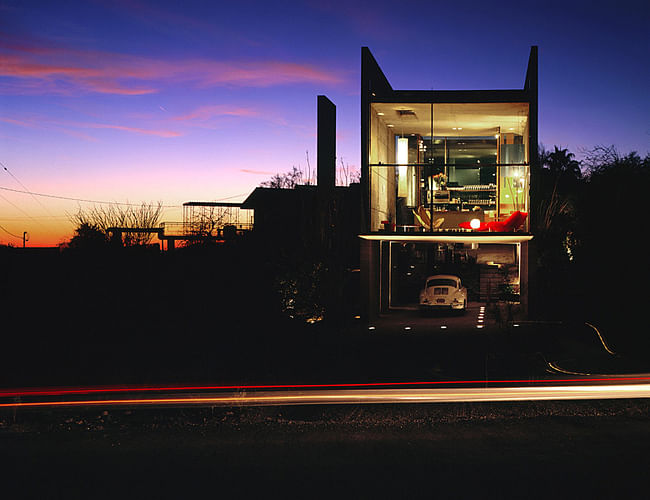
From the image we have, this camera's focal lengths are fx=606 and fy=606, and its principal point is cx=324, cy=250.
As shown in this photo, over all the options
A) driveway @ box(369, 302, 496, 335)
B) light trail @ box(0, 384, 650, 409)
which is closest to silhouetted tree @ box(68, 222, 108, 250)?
driveway @ box(369, 302, 496, 335)

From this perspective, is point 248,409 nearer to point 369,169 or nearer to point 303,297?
point 303,297

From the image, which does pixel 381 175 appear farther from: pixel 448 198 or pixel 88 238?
pixel 88 238

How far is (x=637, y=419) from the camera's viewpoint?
8805 mm

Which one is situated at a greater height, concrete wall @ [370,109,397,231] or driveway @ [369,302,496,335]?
concrete wall @ [370,109,397,231]

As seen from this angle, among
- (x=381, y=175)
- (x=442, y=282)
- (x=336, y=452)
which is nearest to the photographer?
(x=336, y=452)

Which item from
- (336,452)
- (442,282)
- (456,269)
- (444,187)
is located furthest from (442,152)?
(336,452)

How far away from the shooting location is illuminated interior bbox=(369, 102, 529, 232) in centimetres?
2162

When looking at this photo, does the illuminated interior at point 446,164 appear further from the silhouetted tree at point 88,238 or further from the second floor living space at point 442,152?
the silhouetted tree at point 88,238

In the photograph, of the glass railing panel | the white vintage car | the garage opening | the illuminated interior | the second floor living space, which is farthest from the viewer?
the garage opening

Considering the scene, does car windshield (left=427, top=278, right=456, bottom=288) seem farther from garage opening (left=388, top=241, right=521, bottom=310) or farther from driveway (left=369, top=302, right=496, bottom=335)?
garage opening (left=388, top=241, right=521, bottom=310)

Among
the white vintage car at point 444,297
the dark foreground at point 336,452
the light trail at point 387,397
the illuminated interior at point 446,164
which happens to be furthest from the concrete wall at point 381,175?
the light trail at point 387,397

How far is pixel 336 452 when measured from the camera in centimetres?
740

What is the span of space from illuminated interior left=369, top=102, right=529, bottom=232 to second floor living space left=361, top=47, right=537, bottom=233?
36 millimetres

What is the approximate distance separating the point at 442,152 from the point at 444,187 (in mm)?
1851
